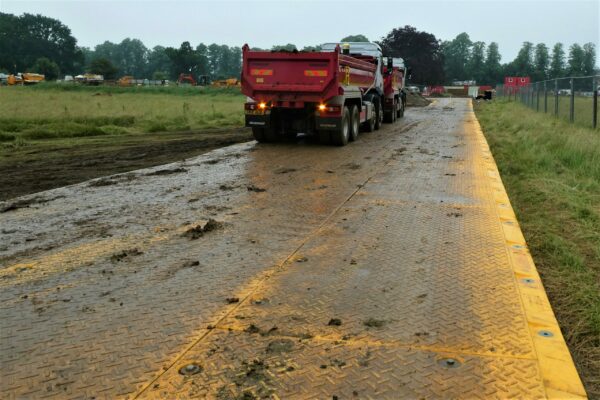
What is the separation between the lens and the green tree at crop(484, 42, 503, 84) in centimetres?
13962

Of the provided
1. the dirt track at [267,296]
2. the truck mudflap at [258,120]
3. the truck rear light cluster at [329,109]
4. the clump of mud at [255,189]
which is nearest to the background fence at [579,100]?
the truck rear light cluster at [329,109]

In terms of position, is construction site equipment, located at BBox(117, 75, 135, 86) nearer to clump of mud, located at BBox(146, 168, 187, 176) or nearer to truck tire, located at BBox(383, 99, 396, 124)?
truck tire, located at BBox(383, 99, 396, 124)

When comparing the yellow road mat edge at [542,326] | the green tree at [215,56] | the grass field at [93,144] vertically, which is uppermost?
the green tree at [215,56]

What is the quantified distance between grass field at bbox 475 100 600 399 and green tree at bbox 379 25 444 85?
80.1 meters

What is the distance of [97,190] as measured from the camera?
8297 millimetres

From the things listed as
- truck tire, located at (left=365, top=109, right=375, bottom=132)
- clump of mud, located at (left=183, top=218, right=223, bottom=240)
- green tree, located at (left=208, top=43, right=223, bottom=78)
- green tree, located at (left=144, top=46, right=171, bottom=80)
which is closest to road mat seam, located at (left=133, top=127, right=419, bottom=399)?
clump of mud, located at (left=183, top=218, right=223, bottom=240)

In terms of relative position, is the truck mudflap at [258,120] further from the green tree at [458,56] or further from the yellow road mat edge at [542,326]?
the green tree at [458,56]

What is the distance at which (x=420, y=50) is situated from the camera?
91.8 meters

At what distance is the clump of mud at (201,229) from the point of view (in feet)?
18.9

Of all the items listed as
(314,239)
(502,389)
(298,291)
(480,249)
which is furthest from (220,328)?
(480,249)

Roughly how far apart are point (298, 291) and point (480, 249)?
2067 millimetres

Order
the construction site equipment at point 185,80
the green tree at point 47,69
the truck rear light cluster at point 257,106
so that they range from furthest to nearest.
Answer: the green tree at point 47,69
the construction site equipment at point 185,80
the truck rear light cluster at point 257,106

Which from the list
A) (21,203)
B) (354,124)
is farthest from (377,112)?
(21,203)

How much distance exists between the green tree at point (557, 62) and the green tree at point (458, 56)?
70.1 feet
